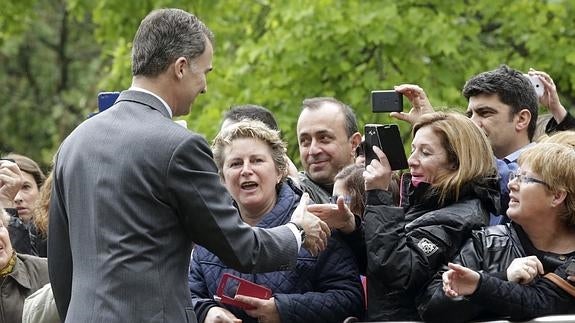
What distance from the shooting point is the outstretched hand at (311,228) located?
5832mm

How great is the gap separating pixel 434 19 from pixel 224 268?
6774mm

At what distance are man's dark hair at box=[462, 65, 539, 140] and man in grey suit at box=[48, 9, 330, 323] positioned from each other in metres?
→ 2.02

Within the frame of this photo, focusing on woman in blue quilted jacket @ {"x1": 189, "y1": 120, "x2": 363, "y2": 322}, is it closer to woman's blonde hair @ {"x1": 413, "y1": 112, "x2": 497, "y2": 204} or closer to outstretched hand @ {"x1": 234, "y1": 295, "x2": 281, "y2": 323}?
outstretched hand @ {"x1": 234, "y1": 295, "x2": 281, "y2": 323}

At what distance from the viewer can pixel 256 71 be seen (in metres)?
13.2

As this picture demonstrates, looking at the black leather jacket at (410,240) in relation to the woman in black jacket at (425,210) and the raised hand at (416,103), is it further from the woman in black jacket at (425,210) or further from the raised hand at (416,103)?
the raised hand at (416,103)

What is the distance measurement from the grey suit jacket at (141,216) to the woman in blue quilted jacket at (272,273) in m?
0.75

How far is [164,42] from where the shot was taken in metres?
5.53

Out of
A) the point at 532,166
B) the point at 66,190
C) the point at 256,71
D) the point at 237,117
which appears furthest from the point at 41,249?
the point at 256,71

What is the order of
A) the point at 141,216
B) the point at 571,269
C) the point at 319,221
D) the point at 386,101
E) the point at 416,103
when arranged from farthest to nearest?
the point at 416,103, the point at 386,101, the point at 319,221, the point at 571,269, the point at 141,216

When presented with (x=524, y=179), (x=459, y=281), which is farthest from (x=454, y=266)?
(x=524, y=179)

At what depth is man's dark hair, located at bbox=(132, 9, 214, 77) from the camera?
553 cm

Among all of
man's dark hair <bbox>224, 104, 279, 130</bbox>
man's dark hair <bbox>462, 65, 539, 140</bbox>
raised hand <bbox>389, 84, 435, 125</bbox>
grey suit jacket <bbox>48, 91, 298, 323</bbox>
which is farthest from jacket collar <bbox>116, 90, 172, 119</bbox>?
man's dark hair <bbox>224, 104, 279, 130</bbox>

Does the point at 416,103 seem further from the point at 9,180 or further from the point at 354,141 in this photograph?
the point at 9,180

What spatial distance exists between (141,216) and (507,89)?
8.56 ft
